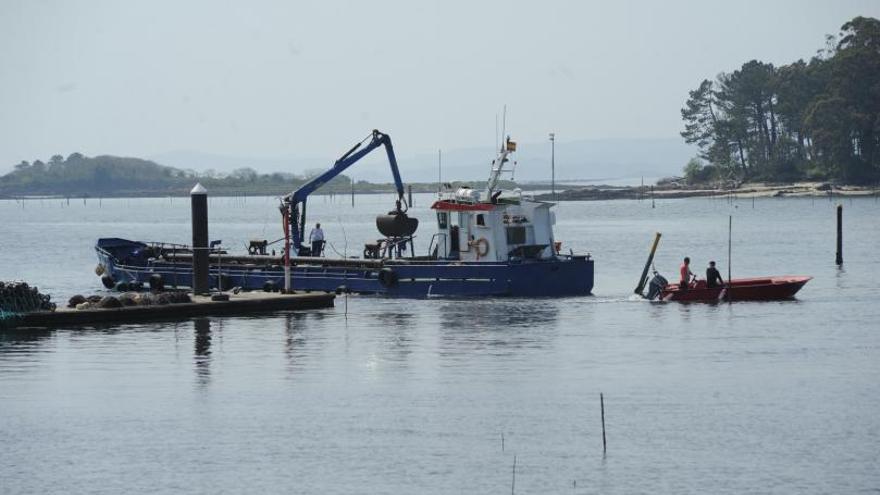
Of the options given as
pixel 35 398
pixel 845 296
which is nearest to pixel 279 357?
pixel 35 398

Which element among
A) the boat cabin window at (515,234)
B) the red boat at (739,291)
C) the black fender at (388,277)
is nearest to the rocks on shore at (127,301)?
the black fender at (388,277)

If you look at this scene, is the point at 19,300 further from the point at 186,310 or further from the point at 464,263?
the point at 464,263

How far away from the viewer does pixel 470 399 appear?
1305 inches

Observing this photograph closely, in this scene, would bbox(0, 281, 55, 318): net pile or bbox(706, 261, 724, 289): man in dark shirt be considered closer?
bbox(0, 281, 55, 318): net pile

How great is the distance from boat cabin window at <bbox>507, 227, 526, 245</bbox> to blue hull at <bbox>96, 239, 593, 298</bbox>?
32.2 inches

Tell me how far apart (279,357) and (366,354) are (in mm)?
2404

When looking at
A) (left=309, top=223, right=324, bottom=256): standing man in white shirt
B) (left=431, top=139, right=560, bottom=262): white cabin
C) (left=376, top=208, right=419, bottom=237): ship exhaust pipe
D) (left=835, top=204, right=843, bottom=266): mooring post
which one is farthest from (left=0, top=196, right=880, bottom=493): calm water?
(left=835, top=204, right=843, bottom=266): mooring post

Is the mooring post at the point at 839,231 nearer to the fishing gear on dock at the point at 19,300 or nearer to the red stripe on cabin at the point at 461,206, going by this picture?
the red stripe on cabin at the point at 461,206

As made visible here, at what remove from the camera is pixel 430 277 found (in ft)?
170

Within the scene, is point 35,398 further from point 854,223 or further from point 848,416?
point 854,223

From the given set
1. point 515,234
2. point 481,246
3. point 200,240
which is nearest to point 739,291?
point 515,234

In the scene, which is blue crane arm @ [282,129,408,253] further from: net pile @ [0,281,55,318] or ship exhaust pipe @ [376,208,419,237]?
net pile @ [0,281,55,318]

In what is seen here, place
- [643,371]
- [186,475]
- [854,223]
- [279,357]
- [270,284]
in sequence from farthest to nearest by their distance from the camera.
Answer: [854,223], [270,284], [279,357], [643,371], [186,475]

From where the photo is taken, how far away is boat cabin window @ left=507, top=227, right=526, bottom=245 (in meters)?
51.4
